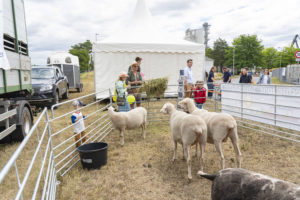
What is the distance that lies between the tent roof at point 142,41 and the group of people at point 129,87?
3.71 m

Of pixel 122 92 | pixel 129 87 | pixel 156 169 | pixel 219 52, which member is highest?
pixel 219 52

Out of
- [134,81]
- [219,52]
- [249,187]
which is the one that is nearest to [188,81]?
[134,81]

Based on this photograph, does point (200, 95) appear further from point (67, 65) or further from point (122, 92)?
point (67, 65)

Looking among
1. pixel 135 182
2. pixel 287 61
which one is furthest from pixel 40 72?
pixel 287 61

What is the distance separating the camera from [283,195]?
1874 mm

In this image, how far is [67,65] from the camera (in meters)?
17.7

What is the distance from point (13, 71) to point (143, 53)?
23.0ft

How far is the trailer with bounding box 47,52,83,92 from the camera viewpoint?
57.2 ft

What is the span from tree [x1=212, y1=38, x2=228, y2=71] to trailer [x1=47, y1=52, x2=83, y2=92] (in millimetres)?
74156

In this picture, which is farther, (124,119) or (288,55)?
(288,55)

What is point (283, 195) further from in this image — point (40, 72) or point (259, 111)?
point (40, 72)

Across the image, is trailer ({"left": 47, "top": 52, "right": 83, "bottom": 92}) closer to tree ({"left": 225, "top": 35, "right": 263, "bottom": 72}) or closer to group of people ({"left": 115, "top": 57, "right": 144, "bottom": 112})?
group of people ({"left": 115, "top": 57, "right": 144, "bottom": 112})

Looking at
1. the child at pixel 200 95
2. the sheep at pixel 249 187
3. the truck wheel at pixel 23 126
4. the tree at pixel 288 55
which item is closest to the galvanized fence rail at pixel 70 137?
the truck wheel at pixel 23 126

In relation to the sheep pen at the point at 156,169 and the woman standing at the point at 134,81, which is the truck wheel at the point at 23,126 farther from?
the woman standing at the point at 134,81
